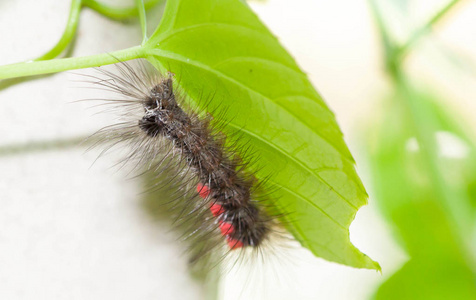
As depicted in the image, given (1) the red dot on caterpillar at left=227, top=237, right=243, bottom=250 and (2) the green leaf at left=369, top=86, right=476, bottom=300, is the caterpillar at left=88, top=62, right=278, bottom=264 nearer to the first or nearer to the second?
(1) the red dot on caterpillar at left=227, top=237, right=243, bottom=250

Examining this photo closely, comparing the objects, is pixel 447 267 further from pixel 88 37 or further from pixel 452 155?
pixel 88 37

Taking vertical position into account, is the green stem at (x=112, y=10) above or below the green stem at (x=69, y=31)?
above

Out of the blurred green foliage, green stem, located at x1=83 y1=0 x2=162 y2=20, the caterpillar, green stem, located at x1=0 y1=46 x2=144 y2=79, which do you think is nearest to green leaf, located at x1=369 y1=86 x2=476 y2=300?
the blurred green foliage

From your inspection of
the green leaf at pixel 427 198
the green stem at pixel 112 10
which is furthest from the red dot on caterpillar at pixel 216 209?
the green leaf at pixel 427 198

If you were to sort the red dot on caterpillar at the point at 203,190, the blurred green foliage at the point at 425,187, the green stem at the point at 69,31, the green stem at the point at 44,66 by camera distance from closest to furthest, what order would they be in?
the green stem at the point at 44,66 → the green stem at the point at 69,31 → the red dot on caterpillar at the point at 203,190 → the blurred green foliage at the point at 425,187

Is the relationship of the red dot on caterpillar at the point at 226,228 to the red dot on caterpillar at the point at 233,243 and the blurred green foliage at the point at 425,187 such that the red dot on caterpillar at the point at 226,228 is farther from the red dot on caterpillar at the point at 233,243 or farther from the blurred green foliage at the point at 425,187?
the blurred green foliage at the point at 425,187

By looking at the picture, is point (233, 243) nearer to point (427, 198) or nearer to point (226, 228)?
point (226, 228)

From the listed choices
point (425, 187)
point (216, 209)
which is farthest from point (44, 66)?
point (425, 187)
